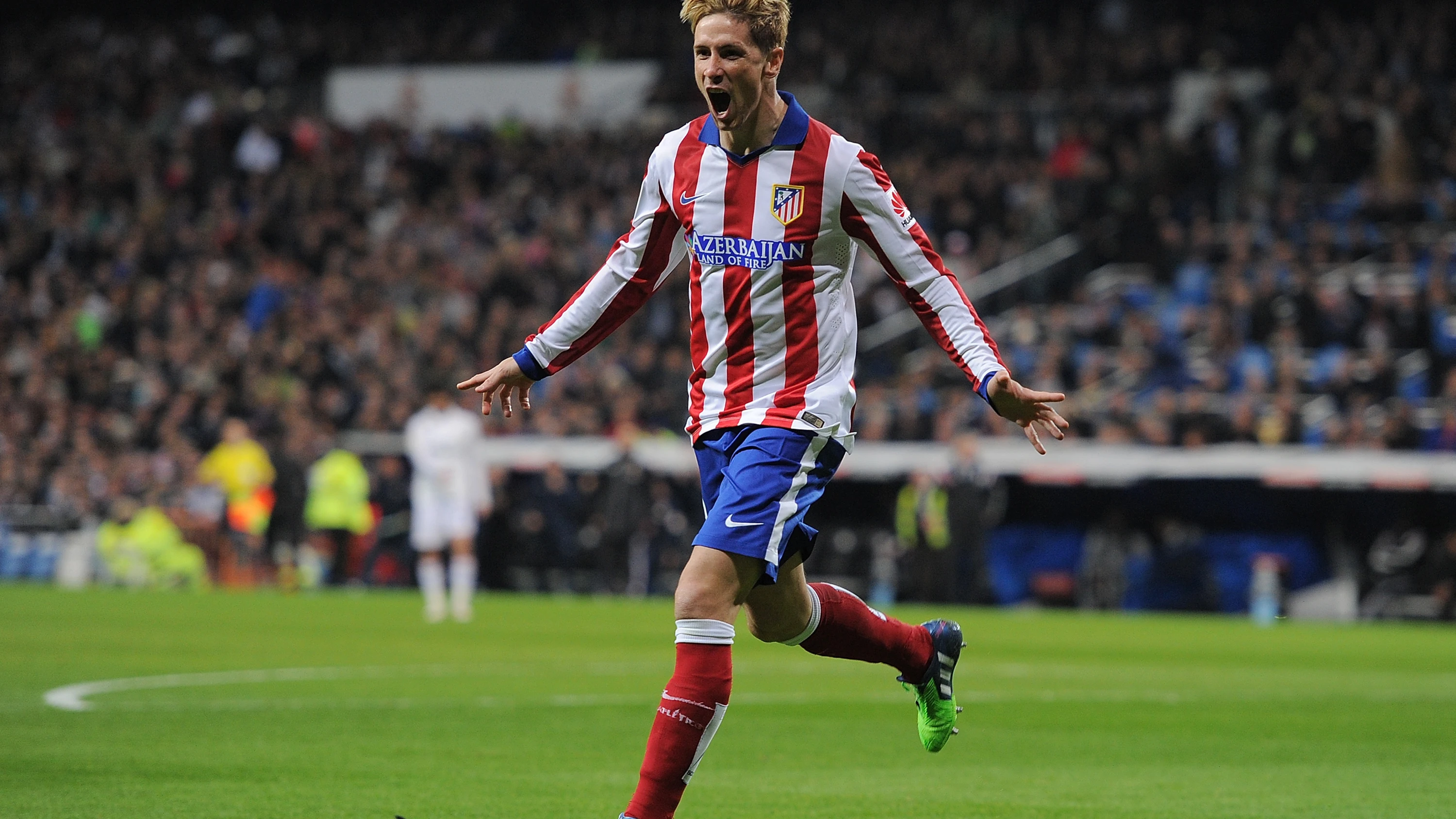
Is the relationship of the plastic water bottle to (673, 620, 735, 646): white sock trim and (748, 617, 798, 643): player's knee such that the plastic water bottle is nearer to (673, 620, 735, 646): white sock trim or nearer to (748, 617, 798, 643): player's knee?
(748, 617, 798, 643): player's knee

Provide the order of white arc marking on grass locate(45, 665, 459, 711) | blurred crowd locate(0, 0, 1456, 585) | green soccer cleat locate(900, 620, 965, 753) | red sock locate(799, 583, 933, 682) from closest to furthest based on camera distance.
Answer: red sock locate(799, 583, 933, 682), green soccer cleat locate(900, 620, 965, 753), white arc marking on grass locate(45, 665, 459, 711), blurred crowd locate(0, 0, 1456, 585)

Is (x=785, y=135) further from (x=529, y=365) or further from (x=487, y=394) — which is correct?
(x=487, y=394)

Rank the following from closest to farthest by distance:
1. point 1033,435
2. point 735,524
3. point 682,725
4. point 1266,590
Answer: point 682,725 → point 735,524 → point 1033,435 → point 1266,590

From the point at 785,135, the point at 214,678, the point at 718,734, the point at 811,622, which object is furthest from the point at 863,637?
the point at 214,678

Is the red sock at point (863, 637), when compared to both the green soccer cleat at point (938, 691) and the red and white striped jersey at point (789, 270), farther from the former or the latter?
the red and white striped jersey at point (789, 270)

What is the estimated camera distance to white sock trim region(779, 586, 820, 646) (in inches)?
242

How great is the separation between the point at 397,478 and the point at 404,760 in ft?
63.1

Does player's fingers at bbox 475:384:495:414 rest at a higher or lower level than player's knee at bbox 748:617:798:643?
higher

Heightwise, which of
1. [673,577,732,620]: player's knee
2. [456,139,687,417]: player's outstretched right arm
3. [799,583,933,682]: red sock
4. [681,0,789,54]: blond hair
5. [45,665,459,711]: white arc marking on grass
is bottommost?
[45,665,459,711]: white arc marking on grass

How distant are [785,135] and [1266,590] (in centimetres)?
1685

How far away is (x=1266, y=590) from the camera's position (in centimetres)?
2144

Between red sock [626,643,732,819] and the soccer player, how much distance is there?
14mm

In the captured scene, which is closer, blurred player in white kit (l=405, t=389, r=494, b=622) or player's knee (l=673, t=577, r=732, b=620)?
player's knee (l=673, t=577, r=732, b=620)

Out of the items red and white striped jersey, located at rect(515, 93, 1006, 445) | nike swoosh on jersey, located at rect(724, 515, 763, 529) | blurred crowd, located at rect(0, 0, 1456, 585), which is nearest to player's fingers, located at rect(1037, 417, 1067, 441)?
red and white striped jersey, located at rect(515, 93, 1006, 445)
